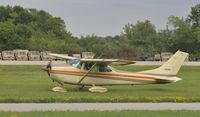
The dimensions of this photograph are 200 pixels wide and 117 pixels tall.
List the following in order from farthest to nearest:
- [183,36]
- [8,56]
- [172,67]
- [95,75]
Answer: [183,36] → [8,56] → [172,67] → [95,75]

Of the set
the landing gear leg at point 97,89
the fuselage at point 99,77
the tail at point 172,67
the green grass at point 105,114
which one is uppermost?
the tail at point 172,67

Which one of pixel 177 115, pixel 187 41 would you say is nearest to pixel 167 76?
pixel 177 115

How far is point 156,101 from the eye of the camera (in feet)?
68.9

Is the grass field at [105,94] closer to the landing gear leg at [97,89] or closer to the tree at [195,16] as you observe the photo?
the landing gear leg at [97,89]

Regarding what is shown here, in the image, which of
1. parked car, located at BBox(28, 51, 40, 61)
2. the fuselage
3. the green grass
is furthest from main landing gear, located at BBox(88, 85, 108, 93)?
parked car, located at BBox(28, 51, 40, 61)

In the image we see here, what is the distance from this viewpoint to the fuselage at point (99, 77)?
2869cm

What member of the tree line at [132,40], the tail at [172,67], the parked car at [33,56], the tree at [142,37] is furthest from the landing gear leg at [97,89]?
the tree at [142,37]

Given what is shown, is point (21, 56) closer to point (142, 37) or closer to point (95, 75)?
point (142, 37)

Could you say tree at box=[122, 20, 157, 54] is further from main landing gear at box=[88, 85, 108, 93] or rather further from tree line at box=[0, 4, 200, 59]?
main landing gear at box=[88, 85, 108, 93]

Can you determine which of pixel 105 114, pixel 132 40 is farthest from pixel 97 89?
pixel 132 40

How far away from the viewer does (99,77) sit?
29047mm

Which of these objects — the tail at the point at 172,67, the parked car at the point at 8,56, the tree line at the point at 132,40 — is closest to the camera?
the tail at the point at 172,67

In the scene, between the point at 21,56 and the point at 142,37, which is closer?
the point at 21,56

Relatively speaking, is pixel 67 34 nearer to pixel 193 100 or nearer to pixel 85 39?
pixel 85 39
